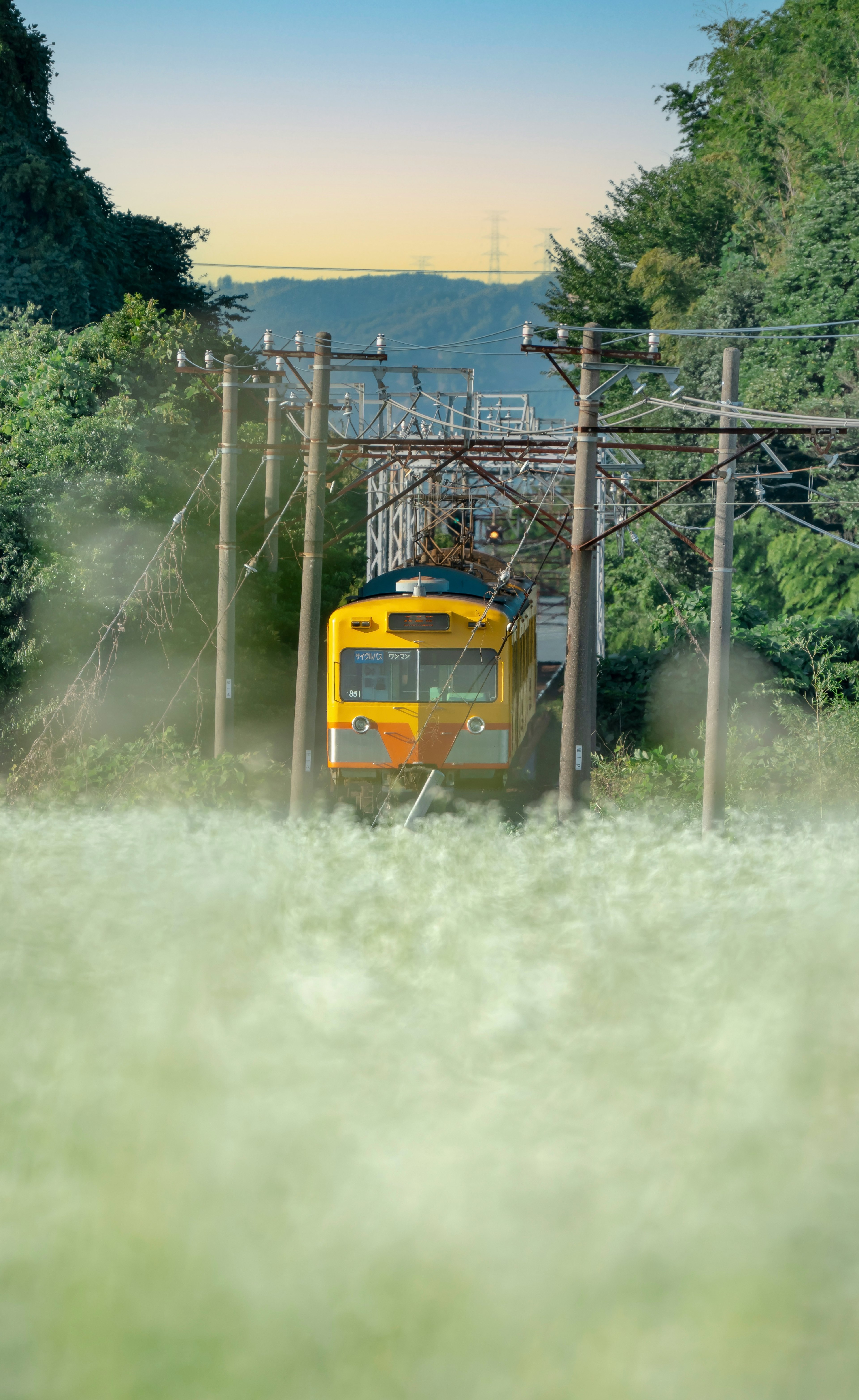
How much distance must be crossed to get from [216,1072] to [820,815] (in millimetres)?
9053

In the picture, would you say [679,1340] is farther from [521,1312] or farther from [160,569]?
[160,569]

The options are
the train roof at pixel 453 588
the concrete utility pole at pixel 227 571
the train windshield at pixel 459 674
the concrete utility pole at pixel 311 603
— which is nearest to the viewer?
the concrete utility pole at pixel 311 603

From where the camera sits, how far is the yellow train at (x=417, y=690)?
15.9 meters

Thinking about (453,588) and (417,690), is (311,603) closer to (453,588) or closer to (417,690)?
(417,690)

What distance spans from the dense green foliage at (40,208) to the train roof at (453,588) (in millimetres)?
19497

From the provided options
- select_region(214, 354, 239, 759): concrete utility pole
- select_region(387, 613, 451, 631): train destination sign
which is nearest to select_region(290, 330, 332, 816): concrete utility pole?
select_region(387, 613, 451, 631): train destination sign

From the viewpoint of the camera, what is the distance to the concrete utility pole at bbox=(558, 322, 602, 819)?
13.3 m

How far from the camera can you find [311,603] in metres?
14.9

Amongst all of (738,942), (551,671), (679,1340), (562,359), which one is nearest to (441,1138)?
(679,1340)

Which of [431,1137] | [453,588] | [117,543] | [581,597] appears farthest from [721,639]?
[117,543]

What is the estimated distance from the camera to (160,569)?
18984mm

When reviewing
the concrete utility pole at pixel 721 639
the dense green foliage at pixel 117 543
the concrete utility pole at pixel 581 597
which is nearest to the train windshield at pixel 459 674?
the concrete utility pole at pixel 581 597

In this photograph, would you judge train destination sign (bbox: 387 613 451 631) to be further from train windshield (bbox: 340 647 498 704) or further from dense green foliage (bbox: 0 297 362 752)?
dense green foliage (bbox: 0 297 362 752)

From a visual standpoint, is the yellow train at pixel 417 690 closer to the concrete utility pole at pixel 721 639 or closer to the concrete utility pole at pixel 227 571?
the concrete utility pole at pixel 227 571
